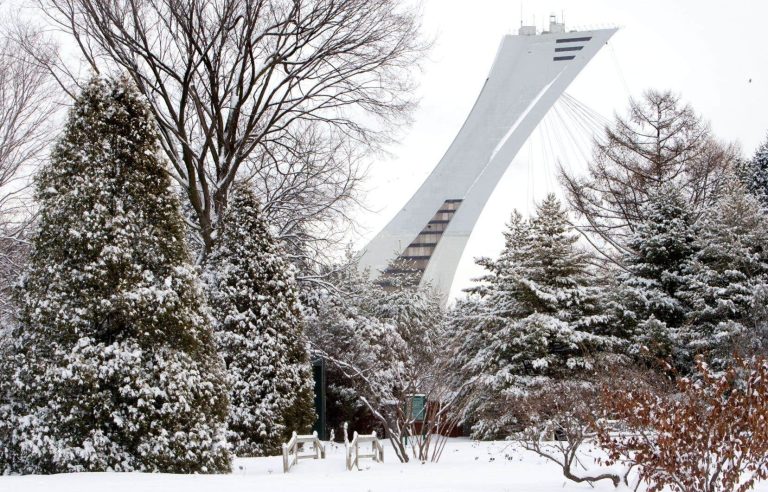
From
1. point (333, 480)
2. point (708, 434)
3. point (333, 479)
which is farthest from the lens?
point (333, 479)

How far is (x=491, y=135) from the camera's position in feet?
163

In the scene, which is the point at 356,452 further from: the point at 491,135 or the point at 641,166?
the point at 491,135

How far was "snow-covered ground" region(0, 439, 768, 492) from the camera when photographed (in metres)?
7.56

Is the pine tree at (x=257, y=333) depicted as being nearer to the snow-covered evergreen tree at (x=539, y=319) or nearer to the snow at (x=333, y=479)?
the snow at (x=333, y=479)

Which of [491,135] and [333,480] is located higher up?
A: [491,135]

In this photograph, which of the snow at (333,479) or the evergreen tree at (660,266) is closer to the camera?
the snow at (333,479)

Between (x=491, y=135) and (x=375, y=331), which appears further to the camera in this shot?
(x=491, y=135)

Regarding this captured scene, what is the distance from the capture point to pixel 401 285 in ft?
79.8

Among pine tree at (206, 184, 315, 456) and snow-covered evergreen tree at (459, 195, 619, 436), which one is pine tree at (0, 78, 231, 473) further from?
snow-covered evergreen tree at (459, 195, 619, 436)

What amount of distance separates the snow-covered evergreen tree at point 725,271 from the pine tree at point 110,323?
36.6 ft

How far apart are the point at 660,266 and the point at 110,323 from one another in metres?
13.5

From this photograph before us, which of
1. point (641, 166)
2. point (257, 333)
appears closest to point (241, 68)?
point (257, 333)

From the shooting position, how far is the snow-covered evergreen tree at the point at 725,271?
1666 cm

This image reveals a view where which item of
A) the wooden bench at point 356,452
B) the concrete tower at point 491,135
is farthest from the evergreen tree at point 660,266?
the concrete tower at point 491,135
